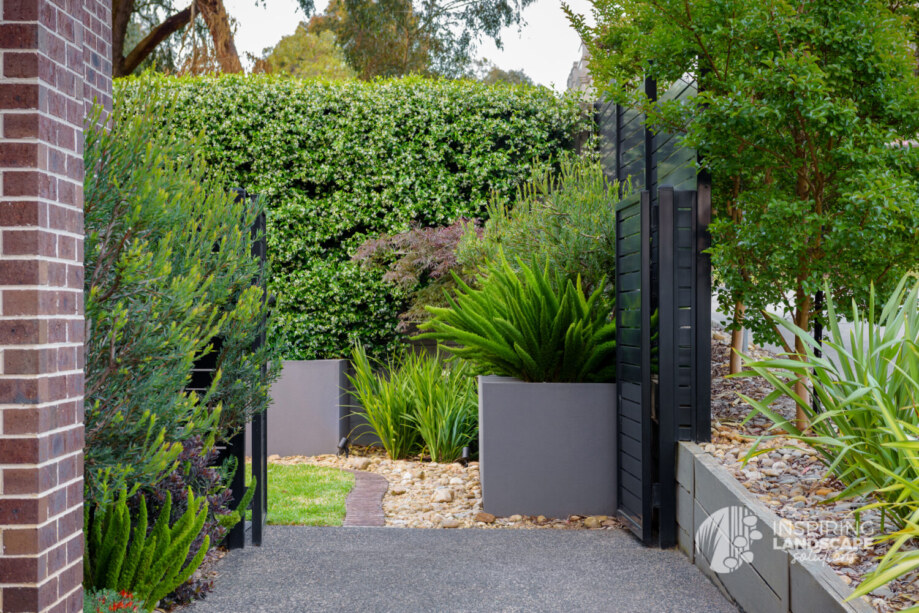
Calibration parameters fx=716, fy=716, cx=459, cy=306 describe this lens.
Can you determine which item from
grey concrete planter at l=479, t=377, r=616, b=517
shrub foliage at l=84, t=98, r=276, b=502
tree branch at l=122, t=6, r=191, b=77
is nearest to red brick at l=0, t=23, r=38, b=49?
Answer: shrub foliage at l=84, t=98, r=276, b=502

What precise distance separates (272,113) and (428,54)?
9602 mm

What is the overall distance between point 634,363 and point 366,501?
2.12 metres

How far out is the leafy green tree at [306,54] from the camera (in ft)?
72.4

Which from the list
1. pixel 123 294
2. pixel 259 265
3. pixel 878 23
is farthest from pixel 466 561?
pixel 878 23

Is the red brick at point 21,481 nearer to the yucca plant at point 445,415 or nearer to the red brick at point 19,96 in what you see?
the red brick at point 19,96

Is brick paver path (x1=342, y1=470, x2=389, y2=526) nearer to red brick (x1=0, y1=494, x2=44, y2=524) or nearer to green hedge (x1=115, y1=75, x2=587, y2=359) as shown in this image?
green hedge (x1=115, y1=75, x2=587, y2=359)

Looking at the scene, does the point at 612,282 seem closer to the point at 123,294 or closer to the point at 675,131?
the point at 675,131

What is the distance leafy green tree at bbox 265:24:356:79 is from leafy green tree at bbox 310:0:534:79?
17.6 ft

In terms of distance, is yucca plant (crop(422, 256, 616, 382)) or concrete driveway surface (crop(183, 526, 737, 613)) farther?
yucca plant (crop(422, 256, 616, 382))

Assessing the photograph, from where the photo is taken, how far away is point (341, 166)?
7.62 metres

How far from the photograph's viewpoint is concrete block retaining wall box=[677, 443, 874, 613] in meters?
2.09

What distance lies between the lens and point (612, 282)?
17.2 feet

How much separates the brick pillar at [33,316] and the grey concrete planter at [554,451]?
109 inches

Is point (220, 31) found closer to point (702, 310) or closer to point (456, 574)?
point (702, 310)
